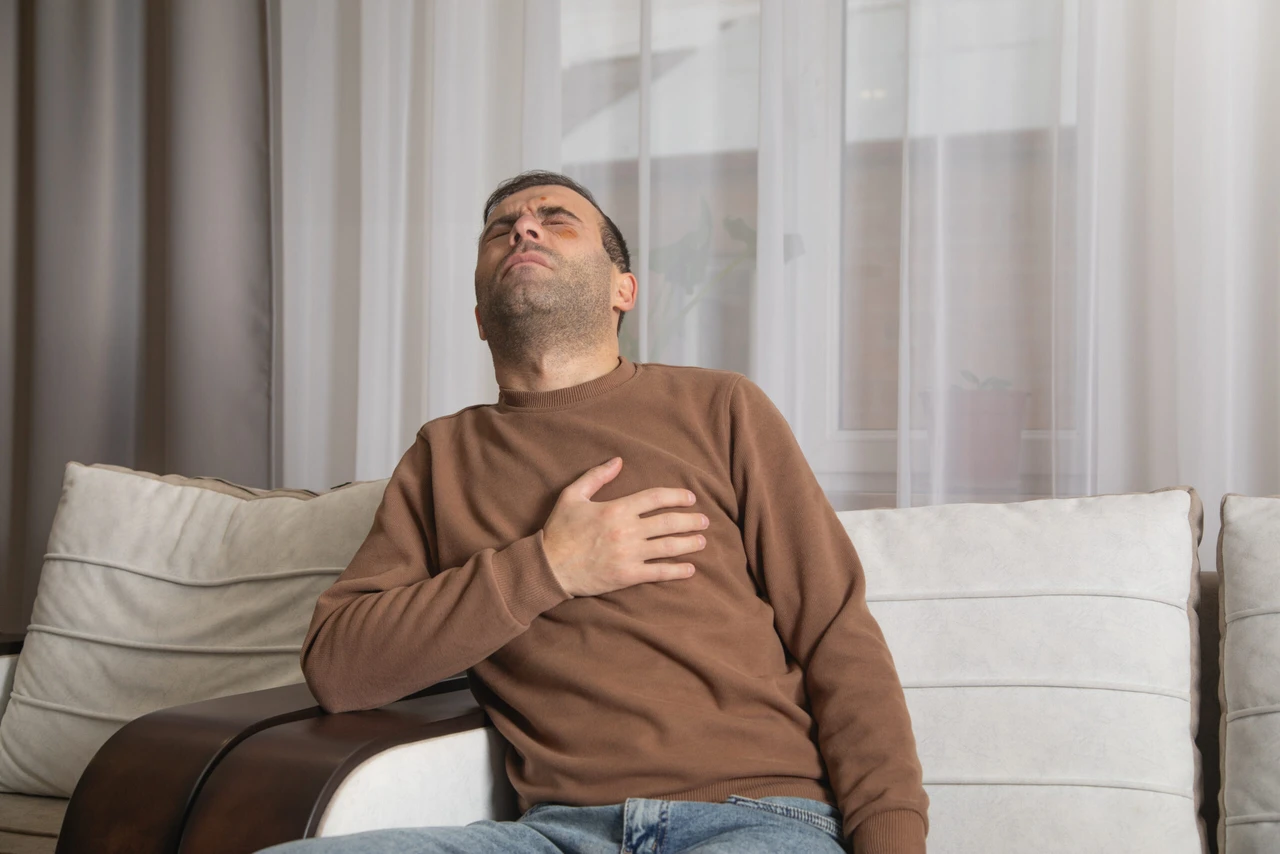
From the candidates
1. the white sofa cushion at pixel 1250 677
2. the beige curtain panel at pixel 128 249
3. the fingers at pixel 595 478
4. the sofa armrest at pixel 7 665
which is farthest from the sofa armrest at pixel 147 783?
the beige curtain panel at pixel 128 249

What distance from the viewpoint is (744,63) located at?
82.7 inches

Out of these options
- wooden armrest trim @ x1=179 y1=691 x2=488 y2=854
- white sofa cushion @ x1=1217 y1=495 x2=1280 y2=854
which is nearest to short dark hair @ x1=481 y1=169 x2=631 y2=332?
wooden armrest trim @ x1=179 y1=691 x2=488 y2=854

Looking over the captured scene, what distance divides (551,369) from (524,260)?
0.50ft

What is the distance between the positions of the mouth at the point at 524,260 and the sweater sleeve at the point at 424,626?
1.31ft

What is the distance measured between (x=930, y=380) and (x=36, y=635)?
160cm

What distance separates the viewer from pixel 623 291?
63.7 inches

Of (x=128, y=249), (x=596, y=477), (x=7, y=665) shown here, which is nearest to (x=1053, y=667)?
(x=596, y=477)

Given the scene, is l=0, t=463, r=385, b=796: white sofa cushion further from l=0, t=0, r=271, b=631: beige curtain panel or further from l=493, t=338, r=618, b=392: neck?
l=0, t=0, r=271, b=631: beige curtain panel

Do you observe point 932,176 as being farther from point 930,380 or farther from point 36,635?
point 36,635

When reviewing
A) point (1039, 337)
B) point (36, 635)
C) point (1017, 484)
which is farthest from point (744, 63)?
point (36, 635)

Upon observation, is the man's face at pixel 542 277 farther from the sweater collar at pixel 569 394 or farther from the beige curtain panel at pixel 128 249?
the beige curtain panel at pixel 128 249

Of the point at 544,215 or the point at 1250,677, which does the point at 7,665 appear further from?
the point at 1250,677

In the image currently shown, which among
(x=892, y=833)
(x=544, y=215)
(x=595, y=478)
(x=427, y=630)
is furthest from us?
(x=544, y=215)

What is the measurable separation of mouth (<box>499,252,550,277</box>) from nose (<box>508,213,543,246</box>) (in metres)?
0.03
